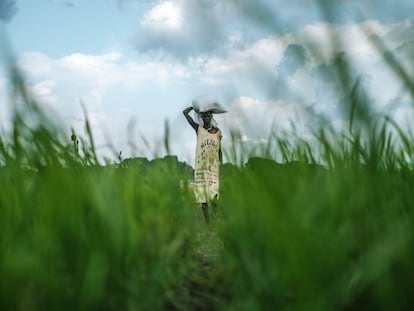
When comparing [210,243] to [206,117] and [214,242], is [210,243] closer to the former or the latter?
[214,242]

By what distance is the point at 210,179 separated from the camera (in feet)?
21.1

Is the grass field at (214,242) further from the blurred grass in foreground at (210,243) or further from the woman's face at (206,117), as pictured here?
the woman's face at (206,117)

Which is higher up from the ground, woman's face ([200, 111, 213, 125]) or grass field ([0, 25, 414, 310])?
woman's face ([200, 111, 213, 125])

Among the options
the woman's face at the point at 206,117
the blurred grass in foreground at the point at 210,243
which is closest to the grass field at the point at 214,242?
the blurred grass in foreground at the point at 210,243

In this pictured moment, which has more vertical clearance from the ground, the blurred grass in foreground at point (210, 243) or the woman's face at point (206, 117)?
the woman's face at point (206, 117)

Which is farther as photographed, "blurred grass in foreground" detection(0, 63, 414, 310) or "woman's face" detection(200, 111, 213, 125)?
"woman's face" detection(200, 111, 213, 125)

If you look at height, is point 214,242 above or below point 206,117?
below

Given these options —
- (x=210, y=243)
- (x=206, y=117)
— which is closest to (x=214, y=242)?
(x=210, y=243)

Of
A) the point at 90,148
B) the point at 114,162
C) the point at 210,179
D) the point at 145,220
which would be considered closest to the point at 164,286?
the point at 145,220

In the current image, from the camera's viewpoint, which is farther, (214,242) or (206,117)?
(206,117)

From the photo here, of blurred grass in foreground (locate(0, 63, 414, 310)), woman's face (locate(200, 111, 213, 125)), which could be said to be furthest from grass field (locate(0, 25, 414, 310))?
woman's face (locate(200, 111, 213, 125))

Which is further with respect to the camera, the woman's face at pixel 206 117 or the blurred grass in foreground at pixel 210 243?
the woman's face at pixel 206 117

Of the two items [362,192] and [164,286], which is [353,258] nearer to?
[362,192]

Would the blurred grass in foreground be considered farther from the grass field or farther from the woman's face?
the woman's face
